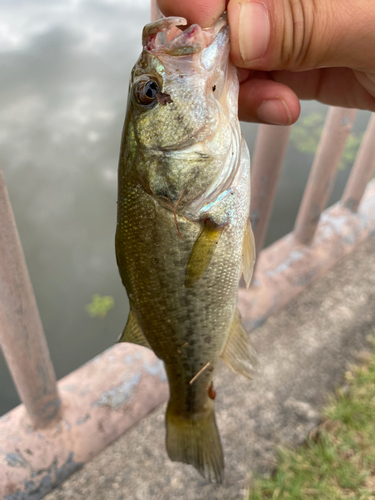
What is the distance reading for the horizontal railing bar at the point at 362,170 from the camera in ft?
6.76

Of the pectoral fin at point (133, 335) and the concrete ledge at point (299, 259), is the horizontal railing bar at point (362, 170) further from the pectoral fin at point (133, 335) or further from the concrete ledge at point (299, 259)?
the pectoral fin at point (133, 335)

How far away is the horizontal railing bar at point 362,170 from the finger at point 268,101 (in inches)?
42.7

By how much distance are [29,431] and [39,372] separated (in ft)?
1.11

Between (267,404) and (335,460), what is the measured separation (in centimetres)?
38

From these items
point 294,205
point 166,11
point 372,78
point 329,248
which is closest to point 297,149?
point 294,205

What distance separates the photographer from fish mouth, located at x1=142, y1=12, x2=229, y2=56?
2.59 feet

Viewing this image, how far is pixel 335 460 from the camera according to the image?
5.78ft

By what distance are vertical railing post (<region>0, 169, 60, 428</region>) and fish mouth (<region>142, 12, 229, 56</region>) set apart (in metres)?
0.49

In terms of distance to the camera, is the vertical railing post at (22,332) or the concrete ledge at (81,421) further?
the concrete ledge at (81,421)

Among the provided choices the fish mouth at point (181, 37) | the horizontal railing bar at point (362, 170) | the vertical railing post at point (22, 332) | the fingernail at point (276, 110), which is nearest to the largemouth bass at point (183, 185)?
the fish mouth at point (181, 37)

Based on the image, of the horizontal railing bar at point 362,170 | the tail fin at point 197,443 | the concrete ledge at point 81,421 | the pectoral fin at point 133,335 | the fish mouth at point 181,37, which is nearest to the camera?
the fish mouth at point 181,37

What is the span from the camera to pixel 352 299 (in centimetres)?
244

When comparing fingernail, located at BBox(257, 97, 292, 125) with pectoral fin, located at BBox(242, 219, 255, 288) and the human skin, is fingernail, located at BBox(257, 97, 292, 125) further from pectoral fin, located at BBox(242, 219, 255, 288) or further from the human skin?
pectoral fin, located at BBox(242, 219, 255, 288)

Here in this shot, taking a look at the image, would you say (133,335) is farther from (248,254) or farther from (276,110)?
(276,110)
